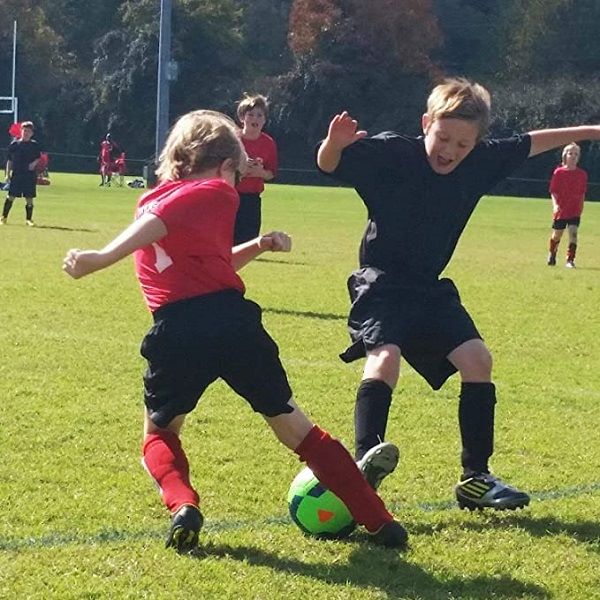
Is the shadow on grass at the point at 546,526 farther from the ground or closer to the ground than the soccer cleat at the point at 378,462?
closer to the ground

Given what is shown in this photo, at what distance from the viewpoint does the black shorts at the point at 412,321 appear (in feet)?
17.8

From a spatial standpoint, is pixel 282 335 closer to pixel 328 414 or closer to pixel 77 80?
pixel 328 414

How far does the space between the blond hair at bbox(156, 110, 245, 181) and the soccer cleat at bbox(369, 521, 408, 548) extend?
4.61 feet

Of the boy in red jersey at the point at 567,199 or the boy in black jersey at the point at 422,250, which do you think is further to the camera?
the boy in red jersey at the point at 567,199

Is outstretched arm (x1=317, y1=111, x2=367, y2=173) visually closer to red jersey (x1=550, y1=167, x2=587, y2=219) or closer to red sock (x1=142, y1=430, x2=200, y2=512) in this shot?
red sock (x1=142, y1=430, x2=200, y2=512)

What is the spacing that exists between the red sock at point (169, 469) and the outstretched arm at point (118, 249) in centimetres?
81

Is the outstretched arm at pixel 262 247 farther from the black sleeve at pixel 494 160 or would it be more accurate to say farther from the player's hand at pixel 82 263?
the black sleeve at pixel 494 160

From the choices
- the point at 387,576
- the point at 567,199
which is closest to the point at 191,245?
the point at 387,576

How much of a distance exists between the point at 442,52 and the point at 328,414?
202ft

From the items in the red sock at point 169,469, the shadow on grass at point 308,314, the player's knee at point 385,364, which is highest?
the player's knee at point 385,364

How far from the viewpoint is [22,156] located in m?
22.3

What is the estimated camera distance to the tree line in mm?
59312

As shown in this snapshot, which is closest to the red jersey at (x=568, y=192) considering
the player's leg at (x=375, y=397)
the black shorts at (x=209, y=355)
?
the player's leg at (x=375, y=397)

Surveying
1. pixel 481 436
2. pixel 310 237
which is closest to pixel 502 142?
pixel 481 436
